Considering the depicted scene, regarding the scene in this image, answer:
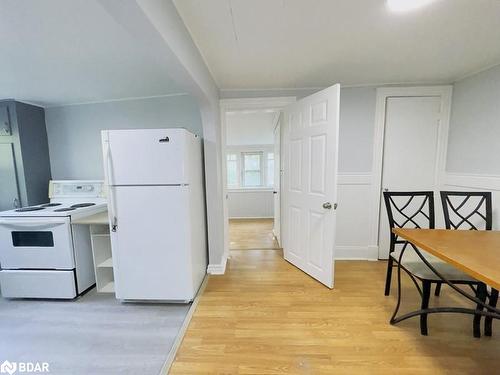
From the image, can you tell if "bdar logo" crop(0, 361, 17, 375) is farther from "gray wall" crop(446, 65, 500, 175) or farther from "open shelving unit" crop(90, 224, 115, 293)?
"gray wall" crop(446, 65, 500, 175)

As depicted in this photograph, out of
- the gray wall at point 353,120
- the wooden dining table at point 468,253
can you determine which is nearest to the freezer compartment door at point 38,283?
the gray wall at point 353,120

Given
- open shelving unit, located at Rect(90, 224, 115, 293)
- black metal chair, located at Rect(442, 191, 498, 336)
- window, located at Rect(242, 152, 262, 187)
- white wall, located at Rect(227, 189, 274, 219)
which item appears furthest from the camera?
window, located at Rect(242, 152, 262, 187)

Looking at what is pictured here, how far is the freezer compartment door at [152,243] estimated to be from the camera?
6.08 ft

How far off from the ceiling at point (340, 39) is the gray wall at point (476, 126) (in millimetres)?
155

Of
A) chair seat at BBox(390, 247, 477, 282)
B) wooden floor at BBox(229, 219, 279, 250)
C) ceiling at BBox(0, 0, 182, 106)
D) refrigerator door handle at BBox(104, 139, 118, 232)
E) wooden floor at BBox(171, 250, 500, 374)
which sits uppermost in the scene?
ceiling at BBox(0, 0, 182, 106)

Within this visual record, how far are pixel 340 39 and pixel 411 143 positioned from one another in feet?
5.64

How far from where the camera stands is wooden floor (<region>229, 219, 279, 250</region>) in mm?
3434

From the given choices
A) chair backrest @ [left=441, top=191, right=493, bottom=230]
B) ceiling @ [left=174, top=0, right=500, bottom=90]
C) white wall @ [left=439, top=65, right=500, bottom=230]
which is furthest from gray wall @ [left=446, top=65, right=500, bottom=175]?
chair backrest @ [left=441, top=191, right=493, bottom=230]

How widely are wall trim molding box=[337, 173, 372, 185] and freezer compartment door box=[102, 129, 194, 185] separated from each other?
6.42ft

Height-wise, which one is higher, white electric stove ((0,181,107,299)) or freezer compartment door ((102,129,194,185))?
freezer compartment door ((102,129,194,185))

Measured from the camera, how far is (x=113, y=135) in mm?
1782

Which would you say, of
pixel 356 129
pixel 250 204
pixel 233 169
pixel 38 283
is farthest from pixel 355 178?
pixel 38 283

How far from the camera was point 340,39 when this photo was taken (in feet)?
5.28

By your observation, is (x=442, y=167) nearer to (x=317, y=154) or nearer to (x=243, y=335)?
(x=317, y=154)
